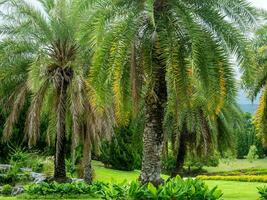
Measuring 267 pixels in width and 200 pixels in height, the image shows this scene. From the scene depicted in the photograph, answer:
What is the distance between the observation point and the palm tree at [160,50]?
13.9m

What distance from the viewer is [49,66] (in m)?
21.5

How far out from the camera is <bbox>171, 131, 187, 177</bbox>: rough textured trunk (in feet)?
94.2

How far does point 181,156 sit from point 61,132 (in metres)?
9.84

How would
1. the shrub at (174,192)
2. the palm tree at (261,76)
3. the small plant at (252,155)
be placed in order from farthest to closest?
1. the small plant at (252,155)
2. the palm tree at (261,76)
3. the shrub at (174,192)

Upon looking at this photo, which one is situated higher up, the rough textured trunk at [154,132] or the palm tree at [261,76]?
the palm tree at [261,76]

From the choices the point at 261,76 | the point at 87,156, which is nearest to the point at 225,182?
the point at 261,76

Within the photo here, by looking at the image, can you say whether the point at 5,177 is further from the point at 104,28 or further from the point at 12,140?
the point at 104,28

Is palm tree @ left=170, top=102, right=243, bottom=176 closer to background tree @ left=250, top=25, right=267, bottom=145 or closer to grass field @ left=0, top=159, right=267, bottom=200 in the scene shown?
grass field @ left=0, top=159, right=267, bottom=200

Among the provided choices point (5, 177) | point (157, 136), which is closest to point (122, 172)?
point (5, 177)

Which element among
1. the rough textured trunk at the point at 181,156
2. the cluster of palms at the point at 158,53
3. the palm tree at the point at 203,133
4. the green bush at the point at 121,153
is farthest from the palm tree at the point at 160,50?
the green bush at the point at 121,153

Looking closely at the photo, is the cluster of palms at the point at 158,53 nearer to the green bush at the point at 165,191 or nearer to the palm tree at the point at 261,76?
the green bush at the point at 165,191

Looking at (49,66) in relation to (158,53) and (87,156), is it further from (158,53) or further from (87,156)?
(158,53)

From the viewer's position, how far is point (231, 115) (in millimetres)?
31078

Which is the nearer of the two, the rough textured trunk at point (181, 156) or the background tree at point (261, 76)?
the background tree at point (261, 76)
